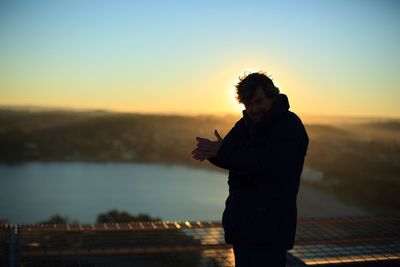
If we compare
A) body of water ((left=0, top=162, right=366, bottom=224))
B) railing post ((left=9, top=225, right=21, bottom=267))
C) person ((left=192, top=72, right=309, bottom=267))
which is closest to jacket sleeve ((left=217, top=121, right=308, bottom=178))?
person ((left=192, top=72, right=309, bottom=267))

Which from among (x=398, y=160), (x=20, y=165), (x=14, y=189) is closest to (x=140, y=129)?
(x=20, y=165)

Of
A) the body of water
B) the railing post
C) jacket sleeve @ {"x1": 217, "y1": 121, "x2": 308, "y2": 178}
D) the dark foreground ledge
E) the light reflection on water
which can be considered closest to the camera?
jacket sleeve @ {"x1": 217, "y1": 121, "x2": 308, "y2": 178}

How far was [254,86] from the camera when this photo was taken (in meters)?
1.54

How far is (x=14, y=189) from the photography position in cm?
4034

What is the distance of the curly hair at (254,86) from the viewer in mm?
1544

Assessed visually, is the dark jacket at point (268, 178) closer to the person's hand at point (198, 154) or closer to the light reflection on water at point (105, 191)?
the person's hand at point (198, 154)

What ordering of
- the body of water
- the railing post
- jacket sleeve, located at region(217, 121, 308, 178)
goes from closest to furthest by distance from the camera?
jacket sleeve, located at region(217, 121, 308, 178)
the railing post
the body of water

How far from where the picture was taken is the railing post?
2.36 meters

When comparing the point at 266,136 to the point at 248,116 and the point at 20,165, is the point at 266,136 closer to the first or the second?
the point at 248,116

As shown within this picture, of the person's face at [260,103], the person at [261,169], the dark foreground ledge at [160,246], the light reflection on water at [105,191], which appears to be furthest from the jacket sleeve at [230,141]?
the light reflection on water at [105,191]

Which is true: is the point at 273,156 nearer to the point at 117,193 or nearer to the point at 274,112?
the point at 274,112

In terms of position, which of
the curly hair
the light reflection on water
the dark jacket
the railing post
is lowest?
the light reflection on water

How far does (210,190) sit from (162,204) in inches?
270

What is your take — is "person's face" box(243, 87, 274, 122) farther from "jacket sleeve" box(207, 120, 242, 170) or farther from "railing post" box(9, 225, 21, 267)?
"railing post" box(9, 225, 21, 267)
